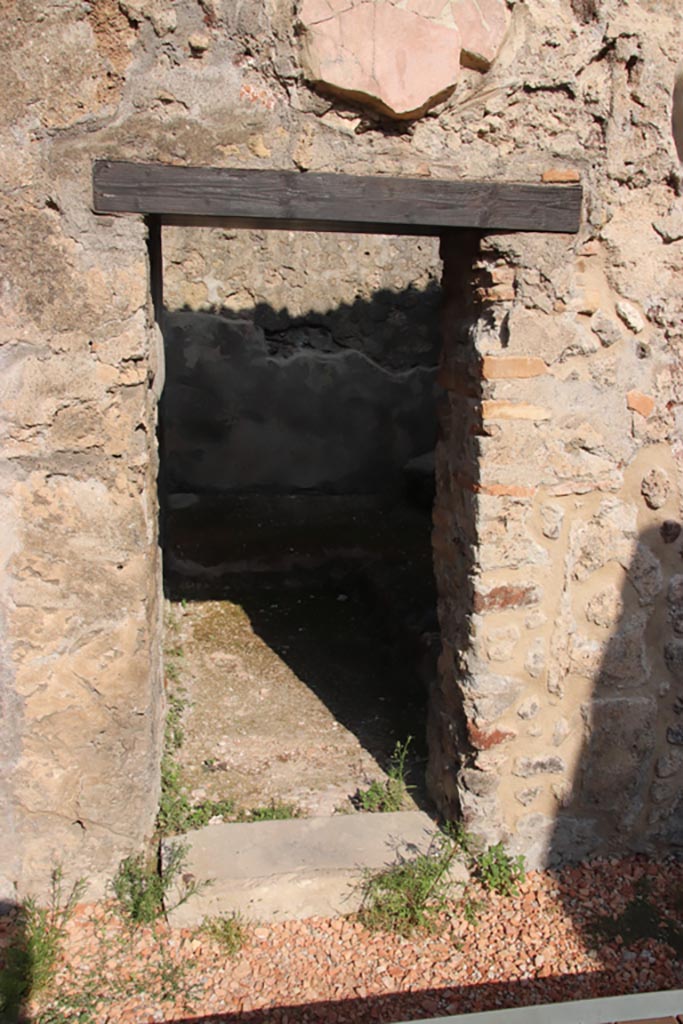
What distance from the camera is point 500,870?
2.96 meters

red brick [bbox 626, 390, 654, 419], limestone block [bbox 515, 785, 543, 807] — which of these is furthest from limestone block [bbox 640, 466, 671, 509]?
limestone block [bbox 515, 785, 543, 807]

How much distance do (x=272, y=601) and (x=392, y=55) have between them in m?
3.52

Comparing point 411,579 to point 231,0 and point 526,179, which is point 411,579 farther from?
point 231,0

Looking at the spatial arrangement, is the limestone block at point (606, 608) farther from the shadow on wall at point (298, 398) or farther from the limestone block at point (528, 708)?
the shadow on wall at point (298, 398)

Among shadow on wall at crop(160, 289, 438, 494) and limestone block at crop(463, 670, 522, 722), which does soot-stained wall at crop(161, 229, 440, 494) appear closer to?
shadow on wall at crop(160, 289, 438, 494)

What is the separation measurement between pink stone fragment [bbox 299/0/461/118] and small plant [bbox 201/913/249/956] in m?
2.51

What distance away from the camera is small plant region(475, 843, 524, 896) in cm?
294

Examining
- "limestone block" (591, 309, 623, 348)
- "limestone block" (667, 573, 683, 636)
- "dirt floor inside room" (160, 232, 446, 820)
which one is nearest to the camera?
"limestone block" (591, 309, 623, 348)

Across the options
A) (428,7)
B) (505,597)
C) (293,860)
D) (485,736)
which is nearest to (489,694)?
(485,736)

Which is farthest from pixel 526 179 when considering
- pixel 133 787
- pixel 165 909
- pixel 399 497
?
pixel 399 497

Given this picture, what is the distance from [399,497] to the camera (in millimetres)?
6832

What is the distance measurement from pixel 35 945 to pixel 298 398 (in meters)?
4.71

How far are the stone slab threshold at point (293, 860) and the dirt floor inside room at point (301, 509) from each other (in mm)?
489

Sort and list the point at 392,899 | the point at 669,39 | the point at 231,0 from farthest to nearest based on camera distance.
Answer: the point at 392,899, the point at 669,39, the point at 231,0
